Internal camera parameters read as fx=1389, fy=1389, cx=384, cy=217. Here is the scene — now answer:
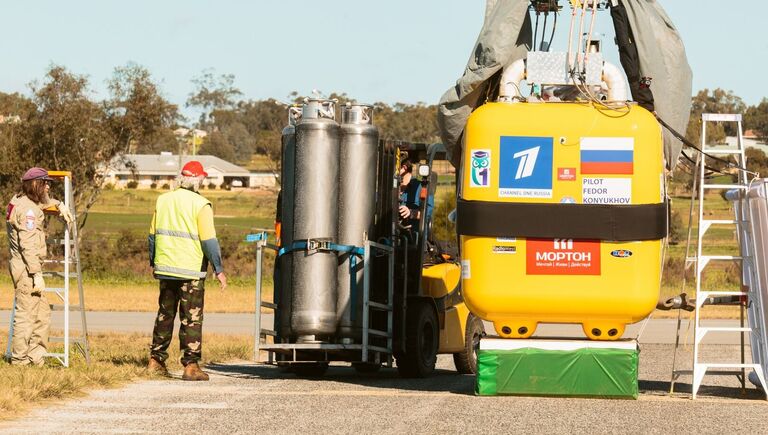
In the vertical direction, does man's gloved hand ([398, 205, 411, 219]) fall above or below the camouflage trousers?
above

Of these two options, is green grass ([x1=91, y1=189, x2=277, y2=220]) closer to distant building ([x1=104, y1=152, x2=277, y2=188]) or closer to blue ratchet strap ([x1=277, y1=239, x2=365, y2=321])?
distant building ([x1=104, y1=152, x2=277, y2=188])

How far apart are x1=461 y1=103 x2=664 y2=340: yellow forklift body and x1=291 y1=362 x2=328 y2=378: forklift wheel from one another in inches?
116

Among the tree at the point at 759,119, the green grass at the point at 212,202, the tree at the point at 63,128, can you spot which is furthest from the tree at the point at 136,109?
the tree at the point at 759,119

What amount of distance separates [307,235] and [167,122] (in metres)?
42.6

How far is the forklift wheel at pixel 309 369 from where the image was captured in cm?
1457

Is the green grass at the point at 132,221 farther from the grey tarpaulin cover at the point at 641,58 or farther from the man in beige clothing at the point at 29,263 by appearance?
the grey tarpaulin cover at the point at 641,58

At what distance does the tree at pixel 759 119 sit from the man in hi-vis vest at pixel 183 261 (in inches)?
3276

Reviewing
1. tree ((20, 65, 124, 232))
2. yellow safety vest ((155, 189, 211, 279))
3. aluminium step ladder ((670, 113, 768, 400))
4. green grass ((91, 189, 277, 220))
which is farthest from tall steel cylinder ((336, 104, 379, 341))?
green grass ((91, 189, 277, 220))

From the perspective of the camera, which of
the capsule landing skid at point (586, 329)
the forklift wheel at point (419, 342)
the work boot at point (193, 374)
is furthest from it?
the forklift wheel at point (419, 342)

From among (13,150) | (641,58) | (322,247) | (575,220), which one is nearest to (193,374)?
(322,247)

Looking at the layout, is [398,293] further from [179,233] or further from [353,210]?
[179,233]

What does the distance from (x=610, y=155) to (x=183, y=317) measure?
180 inches

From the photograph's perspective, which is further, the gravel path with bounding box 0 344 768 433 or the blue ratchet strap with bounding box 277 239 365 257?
the blue ratchet strap with bounding box 277 239 365 257

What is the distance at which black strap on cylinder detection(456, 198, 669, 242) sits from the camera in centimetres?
1216
